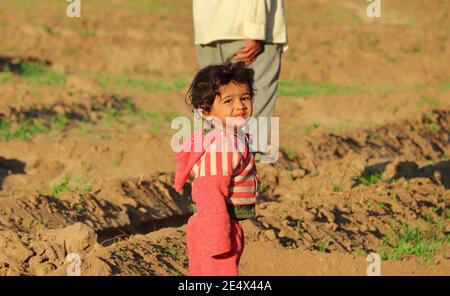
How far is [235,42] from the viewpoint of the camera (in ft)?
21.1

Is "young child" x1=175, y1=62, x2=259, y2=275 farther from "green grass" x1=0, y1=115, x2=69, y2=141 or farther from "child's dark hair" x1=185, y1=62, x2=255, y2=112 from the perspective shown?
"green grass" x1=0, y1=115, x2=69, y2=141

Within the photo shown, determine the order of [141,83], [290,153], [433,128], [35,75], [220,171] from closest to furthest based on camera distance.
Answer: [220,171] < [290,153] < [433,128] < [35,75] < [141,83]

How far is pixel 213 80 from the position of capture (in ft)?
14.4

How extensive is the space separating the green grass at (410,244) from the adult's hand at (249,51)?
128cm

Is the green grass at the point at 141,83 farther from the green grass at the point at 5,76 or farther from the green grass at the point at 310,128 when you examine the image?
the green grass at the point at 310,128

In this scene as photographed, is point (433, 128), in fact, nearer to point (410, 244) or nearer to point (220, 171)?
point (410, 244)

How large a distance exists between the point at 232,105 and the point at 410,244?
262cm

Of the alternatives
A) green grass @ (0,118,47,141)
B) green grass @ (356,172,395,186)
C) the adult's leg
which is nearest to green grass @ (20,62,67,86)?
green grass @ (0,118,47,141)

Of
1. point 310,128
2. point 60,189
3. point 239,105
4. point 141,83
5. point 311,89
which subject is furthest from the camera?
point 311,89

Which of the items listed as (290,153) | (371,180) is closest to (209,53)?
(371,180)
